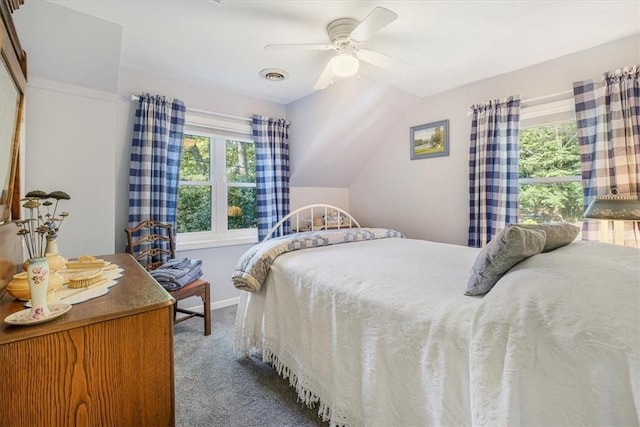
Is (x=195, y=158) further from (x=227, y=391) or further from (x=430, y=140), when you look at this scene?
(x=430, y=140)

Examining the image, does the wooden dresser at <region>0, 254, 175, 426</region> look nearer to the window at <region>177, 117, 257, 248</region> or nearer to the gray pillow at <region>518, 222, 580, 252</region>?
the gray pillow at <region>518, 222, 580, 252</region>

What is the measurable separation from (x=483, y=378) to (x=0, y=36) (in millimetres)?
1800

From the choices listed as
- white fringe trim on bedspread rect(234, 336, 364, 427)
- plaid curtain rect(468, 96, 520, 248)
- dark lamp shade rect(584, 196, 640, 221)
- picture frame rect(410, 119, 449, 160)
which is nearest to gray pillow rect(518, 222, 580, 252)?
dark lamp shade rect(584, 196, 640, 221)

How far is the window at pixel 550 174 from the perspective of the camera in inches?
91.9

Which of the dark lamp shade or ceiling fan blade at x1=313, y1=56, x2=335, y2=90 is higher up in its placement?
ceiling fan blade at x1=313, y1=56, x2=335, y2=90

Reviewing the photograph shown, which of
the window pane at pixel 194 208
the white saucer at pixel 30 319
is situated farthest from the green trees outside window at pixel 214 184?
the white saucer at pixel 30 319

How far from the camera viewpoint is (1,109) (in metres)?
1.16

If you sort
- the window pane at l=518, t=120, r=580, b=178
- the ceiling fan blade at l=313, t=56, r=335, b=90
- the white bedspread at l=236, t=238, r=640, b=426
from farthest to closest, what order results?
the window pane at l=518, t=120, r=580, b=178 → the ceiling fan blade at l=313, t=56, r=335, b=90 → the white bedspread at l=236, t=238, r=640, b=426

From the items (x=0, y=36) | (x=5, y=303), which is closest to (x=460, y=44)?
(x=0, y=36)

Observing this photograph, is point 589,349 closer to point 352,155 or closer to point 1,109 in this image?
point 1,109

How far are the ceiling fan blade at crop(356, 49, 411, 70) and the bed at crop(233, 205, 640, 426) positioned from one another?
125 centimetres

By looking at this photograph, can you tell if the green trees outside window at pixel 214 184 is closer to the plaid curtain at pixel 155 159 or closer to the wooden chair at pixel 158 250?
the plaid curtain at pixel 155 159

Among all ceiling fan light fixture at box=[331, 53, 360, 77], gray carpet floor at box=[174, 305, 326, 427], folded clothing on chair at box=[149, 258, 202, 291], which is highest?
ceiling fan light fixture at box=[331, 53, 360, 77]

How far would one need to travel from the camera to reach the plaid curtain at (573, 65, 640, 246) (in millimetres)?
1926
